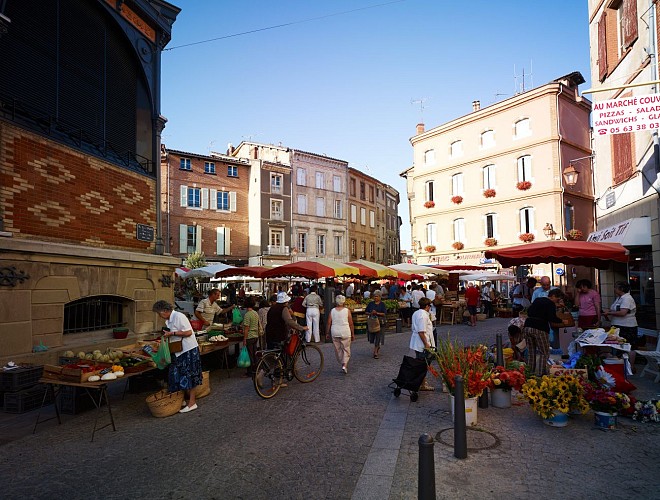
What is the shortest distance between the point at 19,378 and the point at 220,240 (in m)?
30.6

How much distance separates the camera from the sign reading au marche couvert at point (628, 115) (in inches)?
266

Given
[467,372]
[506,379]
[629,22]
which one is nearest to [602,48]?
[629,22]

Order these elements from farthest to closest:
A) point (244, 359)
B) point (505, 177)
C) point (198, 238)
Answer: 1. point (198, 238)
2. point (505, 177)
3. point (244, 359)

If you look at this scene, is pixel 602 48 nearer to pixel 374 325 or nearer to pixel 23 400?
pixel 374 325

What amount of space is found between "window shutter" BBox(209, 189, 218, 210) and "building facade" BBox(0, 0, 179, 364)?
2499 centimetres

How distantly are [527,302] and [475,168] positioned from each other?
756 inches

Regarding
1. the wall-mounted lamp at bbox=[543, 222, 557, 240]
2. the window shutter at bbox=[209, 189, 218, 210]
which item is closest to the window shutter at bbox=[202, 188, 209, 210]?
the window shutter at bbox=[209, 189, 218, 210]

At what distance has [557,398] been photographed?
540cm

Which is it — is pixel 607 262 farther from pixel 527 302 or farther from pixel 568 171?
pixel 568 171

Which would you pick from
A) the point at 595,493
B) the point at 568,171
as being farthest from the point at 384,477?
the point at 568,171

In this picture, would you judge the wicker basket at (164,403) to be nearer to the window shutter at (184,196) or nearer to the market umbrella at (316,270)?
the market umbrella at (316,270)

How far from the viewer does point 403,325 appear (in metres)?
18.6

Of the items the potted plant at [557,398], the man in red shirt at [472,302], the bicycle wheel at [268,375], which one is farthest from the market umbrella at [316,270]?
the potted plant at [557,398]

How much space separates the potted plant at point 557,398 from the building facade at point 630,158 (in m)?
4.32
